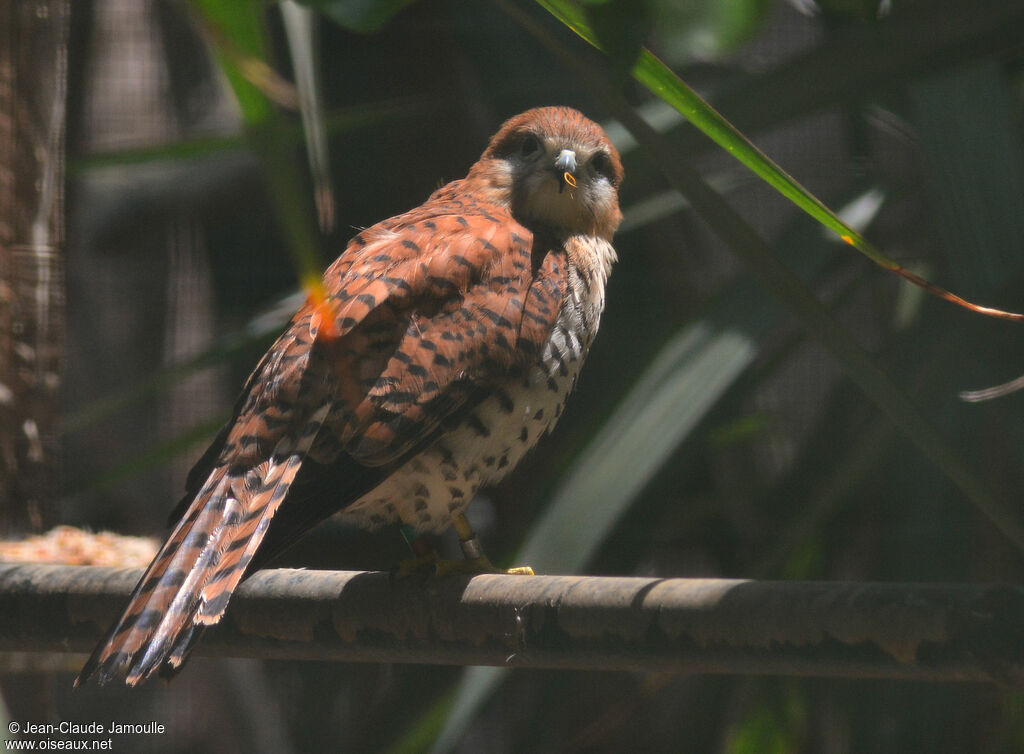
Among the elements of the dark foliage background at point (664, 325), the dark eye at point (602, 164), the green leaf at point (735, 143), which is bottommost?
the dark foliage background at point (664, 325)

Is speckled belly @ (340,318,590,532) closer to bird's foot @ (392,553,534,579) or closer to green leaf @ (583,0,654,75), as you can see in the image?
bird's foot @ (392,553,534,579)

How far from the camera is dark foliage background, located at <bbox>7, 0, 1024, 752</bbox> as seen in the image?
5.40 feet

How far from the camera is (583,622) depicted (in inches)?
46.8

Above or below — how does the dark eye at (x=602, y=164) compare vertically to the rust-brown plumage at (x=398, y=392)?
above

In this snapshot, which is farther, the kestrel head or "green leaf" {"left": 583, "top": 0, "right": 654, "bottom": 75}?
the kestrel head

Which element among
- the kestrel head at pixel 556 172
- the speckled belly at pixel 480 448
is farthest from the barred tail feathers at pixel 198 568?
the kestrel head at pixel 556 172

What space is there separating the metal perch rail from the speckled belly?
230 mm

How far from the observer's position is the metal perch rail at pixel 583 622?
35.5 inches

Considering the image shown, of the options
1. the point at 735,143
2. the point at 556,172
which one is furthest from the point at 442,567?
the point at 735,143

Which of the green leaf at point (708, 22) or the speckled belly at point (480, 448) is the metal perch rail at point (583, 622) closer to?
the speckled belly at point (480, 448)

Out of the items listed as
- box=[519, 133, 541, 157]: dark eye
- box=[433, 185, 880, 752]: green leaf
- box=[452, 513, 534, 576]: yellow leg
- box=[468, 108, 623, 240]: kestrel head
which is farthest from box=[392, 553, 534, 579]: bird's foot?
box=[519, 133, 541, 157]: dark eye

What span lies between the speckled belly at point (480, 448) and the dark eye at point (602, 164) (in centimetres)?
48

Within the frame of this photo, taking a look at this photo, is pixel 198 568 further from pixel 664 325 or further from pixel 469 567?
pixel 664 325

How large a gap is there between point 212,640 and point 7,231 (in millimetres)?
983
